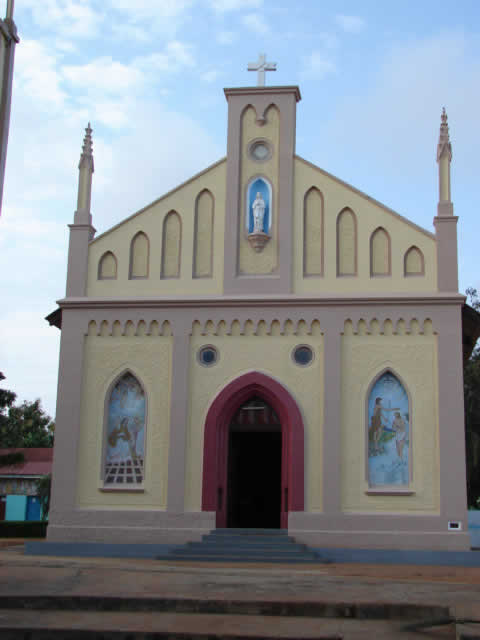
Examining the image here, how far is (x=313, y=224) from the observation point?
2084 centimetres

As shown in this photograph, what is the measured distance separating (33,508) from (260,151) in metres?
31.0

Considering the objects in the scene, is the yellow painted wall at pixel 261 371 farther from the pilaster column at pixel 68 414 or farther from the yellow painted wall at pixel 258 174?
the pilaster column at pixel 68 414

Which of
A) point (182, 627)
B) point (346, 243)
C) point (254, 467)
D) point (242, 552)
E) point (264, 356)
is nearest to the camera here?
point (182, 627)

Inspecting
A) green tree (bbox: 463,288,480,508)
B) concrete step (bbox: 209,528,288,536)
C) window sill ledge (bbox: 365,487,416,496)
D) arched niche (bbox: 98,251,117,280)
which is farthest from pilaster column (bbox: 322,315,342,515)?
green tree (bbox: 463,288,480,508)

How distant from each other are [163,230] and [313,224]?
3794 millimetres

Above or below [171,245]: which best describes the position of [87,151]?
above

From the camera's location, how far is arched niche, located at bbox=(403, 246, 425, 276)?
20.1 meters

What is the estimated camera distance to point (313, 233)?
2080cm

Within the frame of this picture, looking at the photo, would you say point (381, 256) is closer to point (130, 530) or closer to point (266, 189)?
point (266, 189)

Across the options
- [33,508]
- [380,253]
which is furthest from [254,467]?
[33,508]

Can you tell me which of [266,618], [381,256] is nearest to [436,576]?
[266,618]

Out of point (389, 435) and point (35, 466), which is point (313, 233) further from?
point (35, 466)

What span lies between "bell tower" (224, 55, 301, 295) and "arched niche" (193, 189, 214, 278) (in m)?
0.46

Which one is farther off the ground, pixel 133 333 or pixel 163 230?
pixel 163 230
